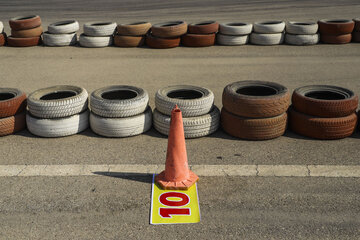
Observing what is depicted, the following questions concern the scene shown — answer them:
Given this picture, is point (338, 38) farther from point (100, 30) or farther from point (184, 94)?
point (184, 94)

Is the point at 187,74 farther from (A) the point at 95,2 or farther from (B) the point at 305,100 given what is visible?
(A) the point at 95,2

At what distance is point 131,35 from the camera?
542 inches

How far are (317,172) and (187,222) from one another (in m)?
2.20

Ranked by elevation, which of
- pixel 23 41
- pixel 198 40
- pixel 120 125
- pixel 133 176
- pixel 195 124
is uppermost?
pixel 198 40

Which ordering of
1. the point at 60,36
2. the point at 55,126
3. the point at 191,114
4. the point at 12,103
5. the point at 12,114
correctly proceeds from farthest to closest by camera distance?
the point at 60,36
the point at 12,114
the point at 12,103
the point at 55,126
the point at 191,114

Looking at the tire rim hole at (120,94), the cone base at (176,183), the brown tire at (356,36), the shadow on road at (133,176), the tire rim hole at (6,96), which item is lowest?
the shadow on road at (133,176)

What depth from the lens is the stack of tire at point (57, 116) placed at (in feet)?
22.4

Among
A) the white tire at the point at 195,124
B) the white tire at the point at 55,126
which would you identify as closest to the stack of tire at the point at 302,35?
the white tire at the point at 195,124

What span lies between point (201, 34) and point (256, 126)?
24.8ft

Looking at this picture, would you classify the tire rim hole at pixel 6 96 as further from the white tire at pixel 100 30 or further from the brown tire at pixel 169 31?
the brown tire at pixel 169 31

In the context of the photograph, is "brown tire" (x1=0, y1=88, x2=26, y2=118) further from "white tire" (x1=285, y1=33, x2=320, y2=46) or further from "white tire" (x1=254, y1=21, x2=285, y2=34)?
"white tire" (x1=285, y1=33, x2=320, y2=46)

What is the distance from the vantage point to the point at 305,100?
6.77 meters

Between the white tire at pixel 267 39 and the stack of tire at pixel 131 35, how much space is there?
367 cm

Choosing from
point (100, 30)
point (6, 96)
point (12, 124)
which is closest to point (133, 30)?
point (100, 30)
